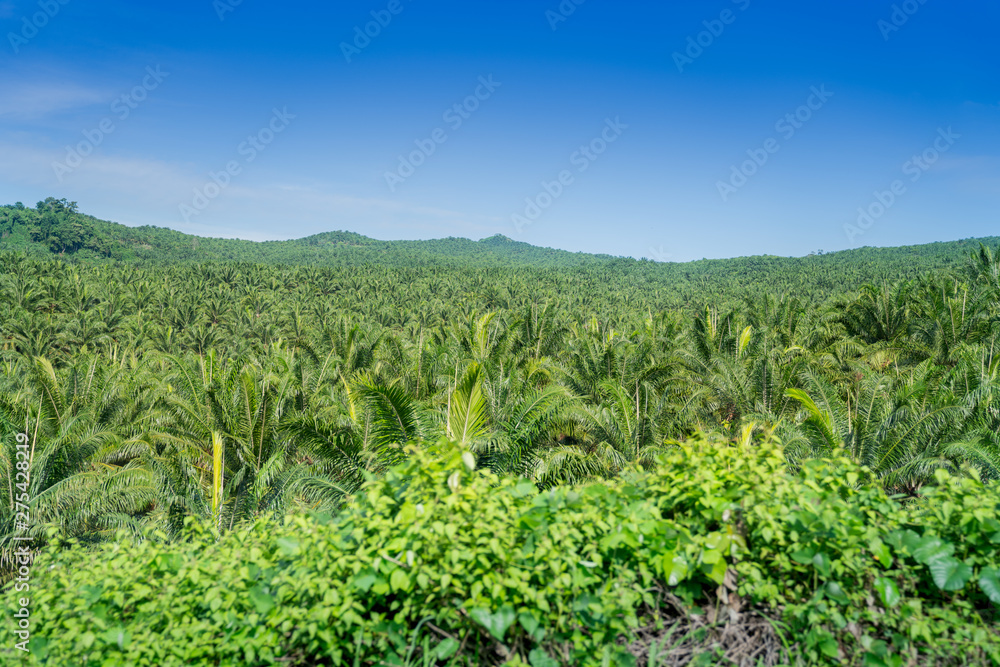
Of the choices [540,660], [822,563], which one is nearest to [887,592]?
[822,563]

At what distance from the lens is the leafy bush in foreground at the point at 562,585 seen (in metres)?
2.97

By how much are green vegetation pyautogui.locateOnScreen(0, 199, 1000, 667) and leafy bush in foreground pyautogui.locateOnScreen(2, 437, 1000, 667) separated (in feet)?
0.07

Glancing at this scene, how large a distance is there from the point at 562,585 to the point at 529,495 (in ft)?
2.49

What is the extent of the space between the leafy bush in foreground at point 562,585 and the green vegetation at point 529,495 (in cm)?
2

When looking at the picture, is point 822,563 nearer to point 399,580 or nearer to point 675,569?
point 675,569

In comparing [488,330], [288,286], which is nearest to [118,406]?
[488,330]

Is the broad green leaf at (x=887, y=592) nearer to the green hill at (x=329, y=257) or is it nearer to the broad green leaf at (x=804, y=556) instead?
the broad green leaf at (x=804, y=556)

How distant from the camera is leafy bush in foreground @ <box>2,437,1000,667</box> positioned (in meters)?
2.97

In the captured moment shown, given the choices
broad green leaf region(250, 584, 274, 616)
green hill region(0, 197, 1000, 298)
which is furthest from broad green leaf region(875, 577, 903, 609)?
green hill region(0, 197, 1000, 298)

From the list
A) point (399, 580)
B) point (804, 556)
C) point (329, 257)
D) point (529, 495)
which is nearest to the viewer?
point (399, 580)

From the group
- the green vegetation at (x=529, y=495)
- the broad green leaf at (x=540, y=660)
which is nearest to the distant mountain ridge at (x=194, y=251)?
the green vegetation at (x=529, y=495)

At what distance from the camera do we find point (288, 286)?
70375mm

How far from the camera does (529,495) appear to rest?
3746 millimetres

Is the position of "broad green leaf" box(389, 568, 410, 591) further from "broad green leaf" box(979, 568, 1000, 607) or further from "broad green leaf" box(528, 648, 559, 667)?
"broad green leaf" box(979, 568, 1000, 607)
